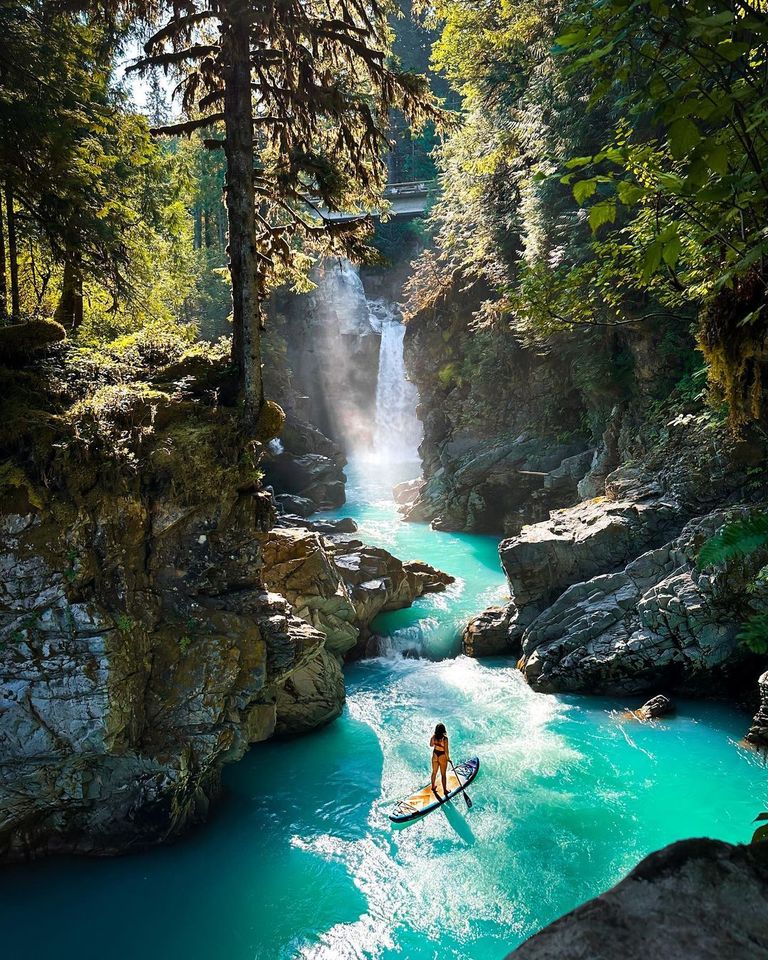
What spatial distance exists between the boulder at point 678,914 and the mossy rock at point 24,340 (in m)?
9.94

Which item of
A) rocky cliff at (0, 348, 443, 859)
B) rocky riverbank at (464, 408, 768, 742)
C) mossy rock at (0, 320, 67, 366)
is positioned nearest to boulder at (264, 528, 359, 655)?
rocky cliff at (0, 348, 443, 859)

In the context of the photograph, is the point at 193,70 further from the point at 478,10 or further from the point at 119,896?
the point at 478,10

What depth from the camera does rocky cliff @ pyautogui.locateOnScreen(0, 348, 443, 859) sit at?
7.37 metres

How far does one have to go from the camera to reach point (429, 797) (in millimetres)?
9094

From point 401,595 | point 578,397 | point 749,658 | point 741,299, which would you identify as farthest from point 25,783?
point 578,397

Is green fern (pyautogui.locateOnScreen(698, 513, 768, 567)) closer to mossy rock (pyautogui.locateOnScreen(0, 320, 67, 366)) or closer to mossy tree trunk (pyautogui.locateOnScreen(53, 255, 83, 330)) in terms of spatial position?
mossy rock (pyautogui.locateOnScreen(0, 320, 67, 366))

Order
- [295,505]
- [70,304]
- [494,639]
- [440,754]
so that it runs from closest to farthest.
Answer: [440,754]
[70,304]
[494,639]
[295,505]

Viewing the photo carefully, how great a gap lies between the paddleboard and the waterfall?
104ft

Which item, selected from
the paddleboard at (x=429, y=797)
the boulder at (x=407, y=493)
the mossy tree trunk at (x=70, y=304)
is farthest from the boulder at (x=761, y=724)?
the boulder at (x=407, y=493)

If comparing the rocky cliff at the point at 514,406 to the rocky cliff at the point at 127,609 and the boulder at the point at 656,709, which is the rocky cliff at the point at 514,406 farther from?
the rocky cliff at the point at 127,609

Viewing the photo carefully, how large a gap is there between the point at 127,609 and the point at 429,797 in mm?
5500

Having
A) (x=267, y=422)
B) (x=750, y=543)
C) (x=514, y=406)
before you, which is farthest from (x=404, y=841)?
(x=514, y=406)

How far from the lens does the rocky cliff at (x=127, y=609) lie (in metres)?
7.37

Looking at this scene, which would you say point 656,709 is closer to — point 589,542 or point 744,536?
point 589,542
